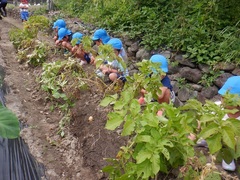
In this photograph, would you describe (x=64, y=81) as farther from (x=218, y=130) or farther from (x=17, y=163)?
(x=218, y=130)

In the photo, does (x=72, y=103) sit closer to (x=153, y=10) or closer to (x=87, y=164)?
(x=87, y=164)

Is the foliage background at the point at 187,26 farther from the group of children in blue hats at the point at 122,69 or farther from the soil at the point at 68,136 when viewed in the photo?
the soil at the point at 68,136

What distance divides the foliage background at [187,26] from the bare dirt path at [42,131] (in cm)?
219

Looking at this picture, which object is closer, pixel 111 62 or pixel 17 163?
pixel 17 163

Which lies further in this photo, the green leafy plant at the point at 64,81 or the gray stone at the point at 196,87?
the gray stone at the point at 196,87

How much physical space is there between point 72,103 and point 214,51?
233cm

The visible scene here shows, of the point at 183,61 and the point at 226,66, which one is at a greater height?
the point at 226,66

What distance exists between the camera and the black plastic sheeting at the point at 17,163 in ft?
8.83

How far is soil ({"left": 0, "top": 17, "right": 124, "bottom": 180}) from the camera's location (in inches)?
114

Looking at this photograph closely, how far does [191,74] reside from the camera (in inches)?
182

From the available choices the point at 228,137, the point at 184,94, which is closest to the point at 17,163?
the point at 228,137

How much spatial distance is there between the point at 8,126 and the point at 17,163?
163 cm

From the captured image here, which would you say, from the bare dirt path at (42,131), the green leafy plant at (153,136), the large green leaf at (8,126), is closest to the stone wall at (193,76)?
the bare dirt path at (42,131)

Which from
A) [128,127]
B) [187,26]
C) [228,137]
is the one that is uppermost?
[228,137]
